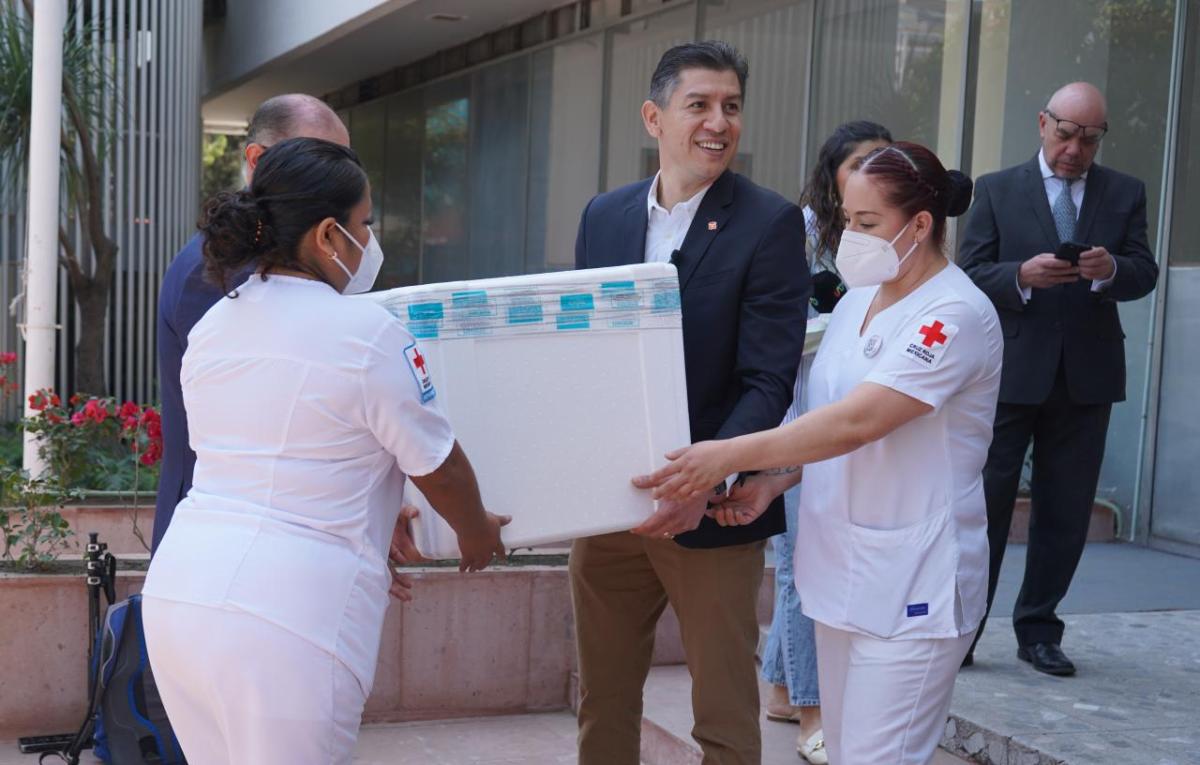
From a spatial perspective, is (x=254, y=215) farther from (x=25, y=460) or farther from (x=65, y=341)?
(x=65, y=341)

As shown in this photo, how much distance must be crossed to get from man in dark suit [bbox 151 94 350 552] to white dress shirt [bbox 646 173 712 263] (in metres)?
0.67

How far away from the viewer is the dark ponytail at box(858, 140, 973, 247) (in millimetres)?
2596

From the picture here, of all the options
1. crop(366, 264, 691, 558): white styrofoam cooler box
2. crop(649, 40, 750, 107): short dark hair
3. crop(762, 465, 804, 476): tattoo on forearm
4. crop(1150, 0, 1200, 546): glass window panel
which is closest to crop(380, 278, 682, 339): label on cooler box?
crop(366, 264, 691, 558): white styrofoam cooler box

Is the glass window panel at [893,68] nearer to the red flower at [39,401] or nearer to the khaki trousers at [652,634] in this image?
the red flower at [39,401]

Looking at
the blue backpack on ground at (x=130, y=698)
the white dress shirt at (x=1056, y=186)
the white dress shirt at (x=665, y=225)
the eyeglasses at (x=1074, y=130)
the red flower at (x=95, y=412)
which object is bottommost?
the blue backpack on ground at (x=130, y=698)

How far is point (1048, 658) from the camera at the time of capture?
416 centimetres

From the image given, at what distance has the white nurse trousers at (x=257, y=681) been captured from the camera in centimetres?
205

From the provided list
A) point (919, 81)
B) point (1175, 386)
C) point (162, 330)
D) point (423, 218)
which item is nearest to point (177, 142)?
point (423, 218)

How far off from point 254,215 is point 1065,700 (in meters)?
2.76

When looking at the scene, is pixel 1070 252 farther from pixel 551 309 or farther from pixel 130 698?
pixel 130 698

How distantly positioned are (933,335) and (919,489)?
0.29m

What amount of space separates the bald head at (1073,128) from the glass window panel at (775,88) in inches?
178

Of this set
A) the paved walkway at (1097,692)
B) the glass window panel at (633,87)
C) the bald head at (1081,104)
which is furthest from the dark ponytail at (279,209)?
the glass window panel at (633,87)

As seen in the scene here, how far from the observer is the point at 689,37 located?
10.1 m
